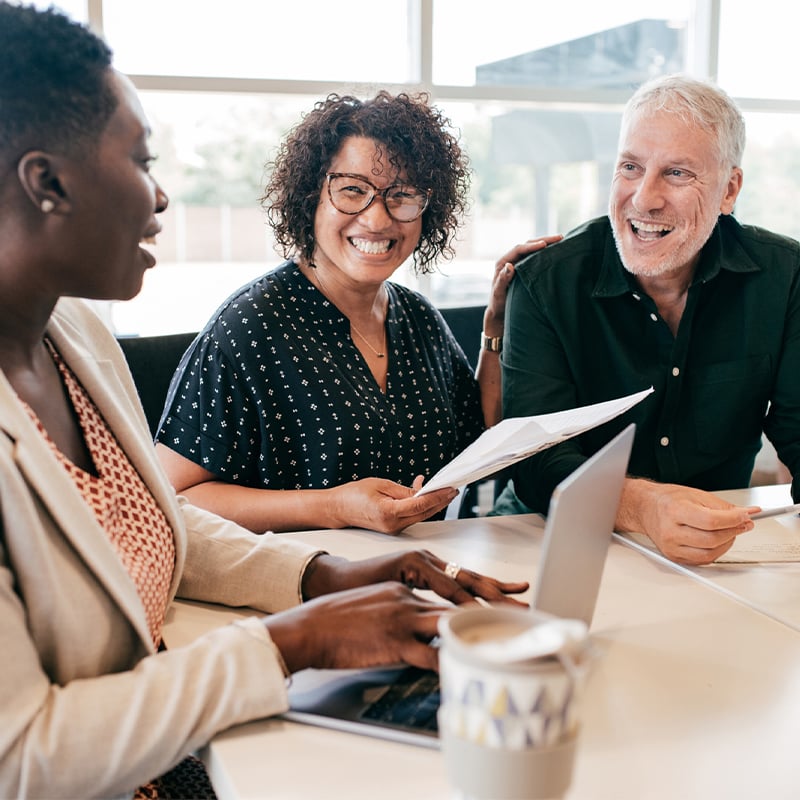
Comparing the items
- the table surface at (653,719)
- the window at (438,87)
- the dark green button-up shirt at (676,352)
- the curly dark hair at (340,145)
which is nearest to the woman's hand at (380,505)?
the table surface at (653,719)

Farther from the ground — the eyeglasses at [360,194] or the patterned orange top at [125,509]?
the eyeglasses at [360,194]

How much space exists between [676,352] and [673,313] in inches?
4.2

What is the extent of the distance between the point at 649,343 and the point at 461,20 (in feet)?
6.25

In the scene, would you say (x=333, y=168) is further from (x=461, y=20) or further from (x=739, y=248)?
(x=461, y=20)

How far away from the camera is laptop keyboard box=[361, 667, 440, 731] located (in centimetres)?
94

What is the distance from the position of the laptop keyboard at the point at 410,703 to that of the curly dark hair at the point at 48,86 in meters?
0.61

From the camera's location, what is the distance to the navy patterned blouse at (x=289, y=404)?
5.87 ft

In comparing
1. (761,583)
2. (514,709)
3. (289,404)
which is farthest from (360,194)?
(514,709)

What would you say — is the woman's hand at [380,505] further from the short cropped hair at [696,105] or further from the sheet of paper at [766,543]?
the short cropped hair at [696,105]

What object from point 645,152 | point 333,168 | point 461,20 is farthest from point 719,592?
point 461,20

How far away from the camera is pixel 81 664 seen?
37.0 inches

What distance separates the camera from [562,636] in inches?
23.6

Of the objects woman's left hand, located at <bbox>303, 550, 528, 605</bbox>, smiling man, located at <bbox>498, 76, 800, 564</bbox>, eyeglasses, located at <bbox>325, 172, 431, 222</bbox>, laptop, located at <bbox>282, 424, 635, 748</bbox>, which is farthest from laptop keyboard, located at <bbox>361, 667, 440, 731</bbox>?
eyeglasses, located at <bbox>325, 172, 431, 222</bbox>

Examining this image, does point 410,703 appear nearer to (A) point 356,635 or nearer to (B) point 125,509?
(A) point 356,635
